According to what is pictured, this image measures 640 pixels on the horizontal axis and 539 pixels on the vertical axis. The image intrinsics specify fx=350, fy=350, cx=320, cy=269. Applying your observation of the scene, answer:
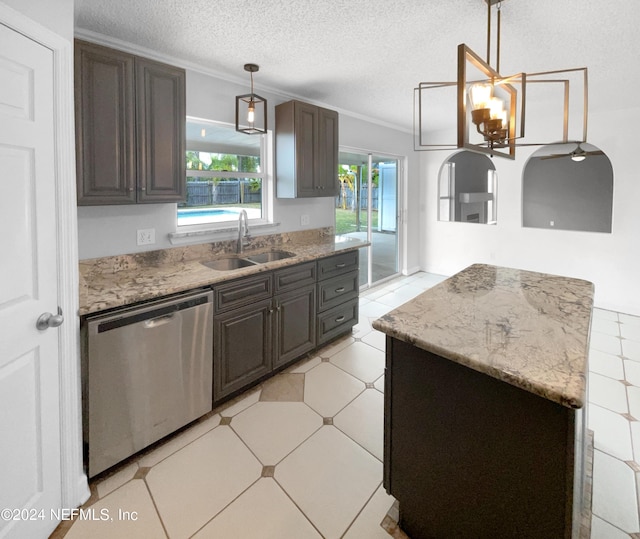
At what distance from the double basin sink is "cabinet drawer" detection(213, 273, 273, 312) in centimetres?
26

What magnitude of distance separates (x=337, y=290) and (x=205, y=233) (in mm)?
1287

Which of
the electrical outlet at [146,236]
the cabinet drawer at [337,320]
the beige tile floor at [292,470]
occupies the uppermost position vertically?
the electrical outlet at [146,236]

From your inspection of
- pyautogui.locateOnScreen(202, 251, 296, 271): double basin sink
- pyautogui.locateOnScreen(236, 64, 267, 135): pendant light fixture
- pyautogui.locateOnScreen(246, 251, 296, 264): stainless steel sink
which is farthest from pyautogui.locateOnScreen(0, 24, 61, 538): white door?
pyautogui.locateOnScreen(246, 251, 296, 264): stainless steel sink

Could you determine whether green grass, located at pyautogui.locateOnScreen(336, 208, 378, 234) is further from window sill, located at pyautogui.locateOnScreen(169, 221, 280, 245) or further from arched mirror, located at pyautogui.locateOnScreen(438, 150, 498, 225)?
window sill, located at pyautogui.locateOnScreen(169, 221, 280, 245)

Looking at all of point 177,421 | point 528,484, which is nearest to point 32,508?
point 177,421

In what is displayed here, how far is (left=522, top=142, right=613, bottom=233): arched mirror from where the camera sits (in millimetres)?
7168

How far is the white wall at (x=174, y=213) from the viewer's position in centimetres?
231

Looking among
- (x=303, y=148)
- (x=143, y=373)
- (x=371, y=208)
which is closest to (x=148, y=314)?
(x=143, y=373)

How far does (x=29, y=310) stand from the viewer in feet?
4.44

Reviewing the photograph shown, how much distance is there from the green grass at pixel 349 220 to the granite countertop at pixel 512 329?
266 centimetres

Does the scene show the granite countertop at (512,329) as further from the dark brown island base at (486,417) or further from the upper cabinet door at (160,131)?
the upper cabinet door at (160,131)

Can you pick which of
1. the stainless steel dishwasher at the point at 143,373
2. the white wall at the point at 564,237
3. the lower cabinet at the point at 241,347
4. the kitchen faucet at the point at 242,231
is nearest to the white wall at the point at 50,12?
the stainless steel dishwasher at the point at 143,373

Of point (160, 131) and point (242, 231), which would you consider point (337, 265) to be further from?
point (160, 131)

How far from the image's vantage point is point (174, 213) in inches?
107
